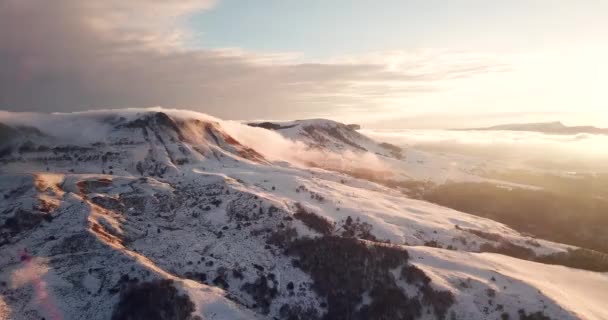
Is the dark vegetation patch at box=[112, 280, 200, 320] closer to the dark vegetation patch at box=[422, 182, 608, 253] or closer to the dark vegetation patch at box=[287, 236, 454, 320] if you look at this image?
the dark vegetation patch at box=[287, 236, 454, 320]

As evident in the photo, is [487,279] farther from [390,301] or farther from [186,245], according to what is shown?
[186,245]

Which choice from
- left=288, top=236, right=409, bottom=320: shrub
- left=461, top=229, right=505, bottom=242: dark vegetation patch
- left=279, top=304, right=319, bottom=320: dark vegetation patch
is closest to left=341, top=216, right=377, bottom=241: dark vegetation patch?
left=288, top=236, right=409, bottom=320: shrub

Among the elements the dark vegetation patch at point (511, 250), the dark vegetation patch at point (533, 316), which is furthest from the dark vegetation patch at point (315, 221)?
the dark vegetation patch at point (533, 316)

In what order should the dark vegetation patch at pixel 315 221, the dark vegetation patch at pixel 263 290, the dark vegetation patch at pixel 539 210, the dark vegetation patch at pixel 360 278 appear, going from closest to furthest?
the dark vegetation patch at pixel 360 278, the dark vegetation patch at pixel 263 290, the dark vegetation patch at pixel 315 221, the dark vegetation patch at pixel 539 210

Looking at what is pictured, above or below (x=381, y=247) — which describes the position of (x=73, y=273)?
below

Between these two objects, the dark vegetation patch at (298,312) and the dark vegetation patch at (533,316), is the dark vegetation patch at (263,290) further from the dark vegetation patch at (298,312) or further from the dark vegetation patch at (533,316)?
the dark vegetation patch at (533,316)

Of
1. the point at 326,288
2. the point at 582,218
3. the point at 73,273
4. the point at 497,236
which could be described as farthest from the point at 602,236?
the point at 73,273
